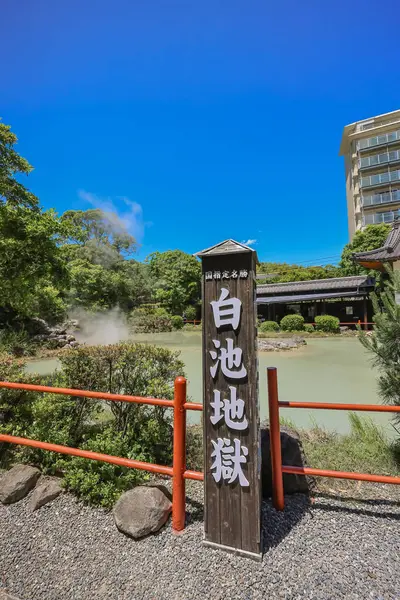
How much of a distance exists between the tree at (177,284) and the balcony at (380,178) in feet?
57.5

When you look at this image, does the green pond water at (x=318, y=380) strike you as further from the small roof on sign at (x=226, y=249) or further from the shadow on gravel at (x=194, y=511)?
the small roof on sign at (x=226, y=249)

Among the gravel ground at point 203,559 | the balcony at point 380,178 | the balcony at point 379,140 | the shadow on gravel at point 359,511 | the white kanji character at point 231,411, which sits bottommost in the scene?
the gravel ground at point 203,559

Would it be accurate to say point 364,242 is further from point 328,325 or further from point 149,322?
point 149,322

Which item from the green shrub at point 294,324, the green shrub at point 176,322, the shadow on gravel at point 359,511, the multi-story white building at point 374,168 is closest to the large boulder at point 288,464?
the shadow on gravel at point 359,511

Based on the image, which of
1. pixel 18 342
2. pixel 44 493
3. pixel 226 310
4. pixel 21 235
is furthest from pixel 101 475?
pixel 18 342

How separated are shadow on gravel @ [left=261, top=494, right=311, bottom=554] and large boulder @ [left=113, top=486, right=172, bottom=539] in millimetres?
576

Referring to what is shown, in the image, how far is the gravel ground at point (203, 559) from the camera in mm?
1389

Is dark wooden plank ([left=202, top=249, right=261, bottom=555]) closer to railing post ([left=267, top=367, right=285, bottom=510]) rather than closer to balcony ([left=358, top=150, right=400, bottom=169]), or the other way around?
railing post ([left=267, top=367, right=285, bottom=510])

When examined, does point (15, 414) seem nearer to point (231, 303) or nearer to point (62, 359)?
point (62, 359)

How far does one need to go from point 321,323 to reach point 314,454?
14.4 metres

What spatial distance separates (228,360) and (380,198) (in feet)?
101

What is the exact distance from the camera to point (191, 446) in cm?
273

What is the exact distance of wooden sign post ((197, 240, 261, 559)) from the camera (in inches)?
61.7

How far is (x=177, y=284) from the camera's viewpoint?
22516 millimetres
